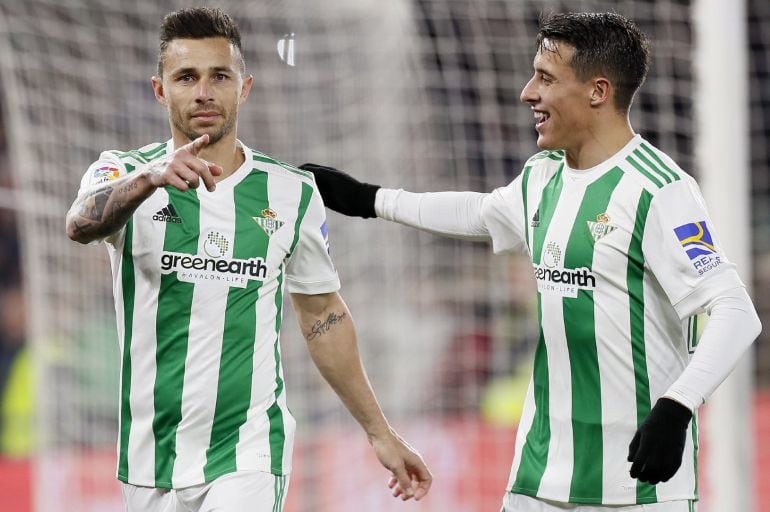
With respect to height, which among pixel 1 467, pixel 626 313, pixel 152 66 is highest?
pixel 152 66

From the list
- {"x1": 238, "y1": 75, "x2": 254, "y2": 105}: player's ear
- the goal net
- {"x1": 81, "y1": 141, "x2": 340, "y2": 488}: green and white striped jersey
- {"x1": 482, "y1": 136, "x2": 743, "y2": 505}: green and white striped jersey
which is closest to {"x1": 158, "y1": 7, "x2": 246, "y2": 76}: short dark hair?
{"x1": 238, "y1": 75, "x2": 254, "y2": 105}: player's ear

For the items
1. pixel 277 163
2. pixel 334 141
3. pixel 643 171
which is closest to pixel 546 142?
pixel 643 171

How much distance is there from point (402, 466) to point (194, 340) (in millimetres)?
773

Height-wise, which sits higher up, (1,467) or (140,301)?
(140,301)

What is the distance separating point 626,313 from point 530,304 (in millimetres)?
3910

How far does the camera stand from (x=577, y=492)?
11.5ft

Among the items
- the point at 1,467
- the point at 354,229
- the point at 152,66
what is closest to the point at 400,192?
the point at 354,229

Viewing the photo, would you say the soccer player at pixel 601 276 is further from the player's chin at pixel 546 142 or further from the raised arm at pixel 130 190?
the raised arm at pixel 130 190

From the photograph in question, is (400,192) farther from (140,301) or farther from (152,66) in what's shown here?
(152,66)

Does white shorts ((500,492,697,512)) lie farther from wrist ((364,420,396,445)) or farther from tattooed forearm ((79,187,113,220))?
tattooed forearm ((79,187,113,220))

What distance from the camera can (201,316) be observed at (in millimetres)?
3521

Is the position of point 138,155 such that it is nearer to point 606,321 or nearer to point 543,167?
point 543,167

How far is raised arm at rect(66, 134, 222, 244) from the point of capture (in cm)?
303

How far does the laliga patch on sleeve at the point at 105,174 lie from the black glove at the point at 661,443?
56.4 inches
